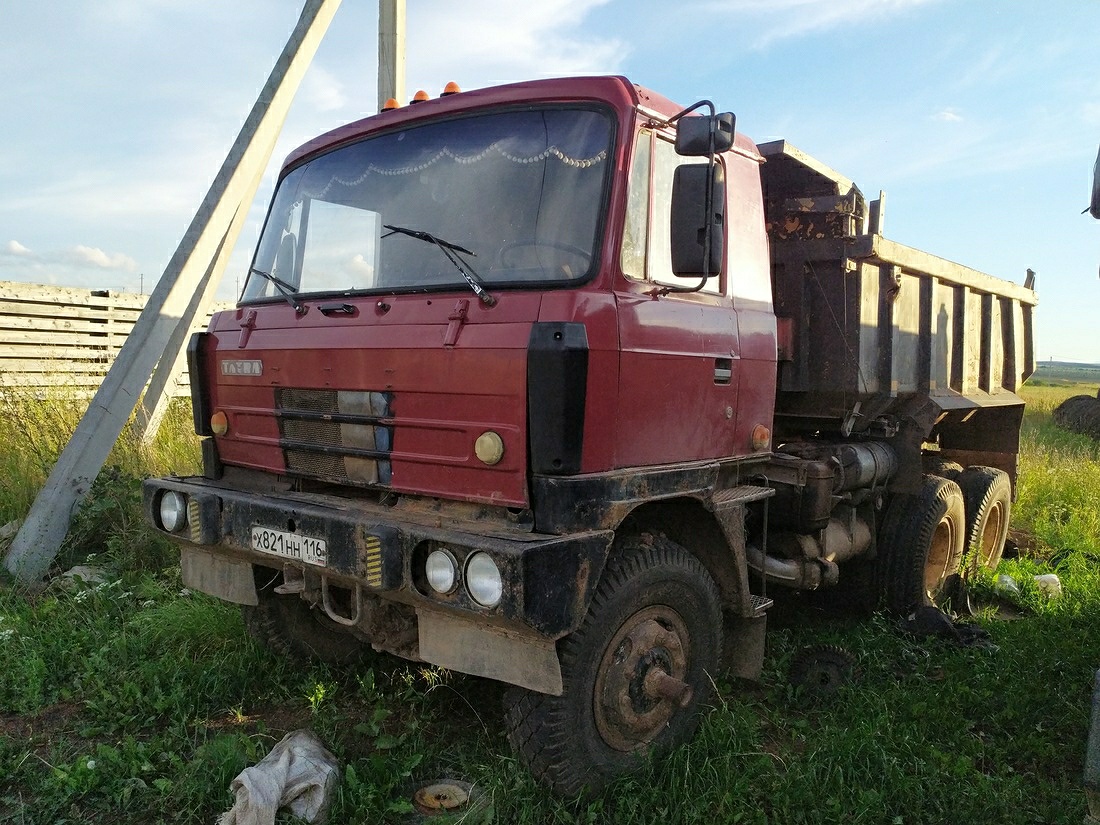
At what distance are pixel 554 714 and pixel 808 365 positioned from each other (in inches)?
112

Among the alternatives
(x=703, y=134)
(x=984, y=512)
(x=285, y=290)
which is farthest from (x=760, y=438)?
(x=984, y=512)

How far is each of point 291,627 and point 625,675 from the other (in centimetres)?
185

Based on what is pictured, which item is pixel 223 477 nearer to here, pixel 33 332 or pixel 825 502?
pixel 825 502

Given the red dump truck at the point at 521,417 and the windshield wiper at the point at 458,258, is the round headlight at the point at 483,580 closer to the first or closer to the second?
the red dump truck at the point at 521,417

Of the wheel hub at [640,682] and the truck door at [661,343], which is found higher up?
the truck door at [661,343]

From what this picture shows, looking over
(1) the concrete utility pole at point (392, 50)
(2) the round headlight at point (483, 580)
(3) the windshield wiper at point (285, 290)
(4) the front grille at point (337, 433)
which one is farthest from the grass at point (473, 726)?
(1) the concrete utility pole at point (392, 50)

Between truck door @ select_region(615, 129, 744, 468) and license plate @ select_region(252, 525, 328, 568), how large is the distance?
3.71 feet

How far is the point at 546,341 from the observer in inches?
108

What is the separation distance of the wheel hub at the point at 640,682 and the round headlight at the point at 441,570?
2.21 ft

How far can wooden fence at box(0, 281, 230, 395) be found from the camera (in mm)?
10031

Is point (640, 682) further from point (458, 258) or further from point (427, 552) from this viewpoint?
point (458, 258)

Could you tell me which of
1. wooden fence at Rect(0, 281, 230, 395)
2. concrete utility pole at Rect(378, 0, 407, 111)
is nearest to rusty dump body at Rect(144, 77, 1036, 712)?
concrete utility pole at Rect(378, 0, 407, 111)

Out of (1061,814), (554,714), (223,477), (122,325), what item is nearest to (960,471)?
(1061,814)

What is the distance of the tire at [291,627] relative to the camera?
4.09 m
